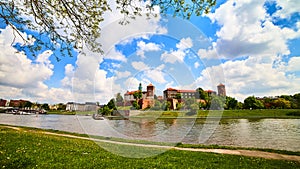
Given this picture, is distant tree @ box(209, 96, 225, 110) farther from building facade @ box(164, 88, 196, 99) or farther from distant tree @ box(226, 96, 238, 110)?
building facade @ box(164, 88, 196, 99)

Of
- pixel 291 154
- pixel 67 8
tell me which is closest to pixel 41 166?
pixel 67 8

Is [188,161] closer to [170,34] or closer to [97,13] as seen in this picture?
[170,34]

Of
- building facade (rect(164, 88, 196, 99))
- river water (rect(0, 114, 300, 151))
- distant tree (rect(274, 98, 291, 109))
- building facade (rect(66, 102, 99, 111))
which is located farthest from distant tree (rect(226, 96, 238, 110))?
building facade (rect(66, 102, 99, 111))

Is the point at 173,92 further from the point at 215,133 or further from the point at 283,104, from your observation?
the point at 283,104

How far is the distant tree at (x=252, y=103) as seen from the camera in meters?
84.0

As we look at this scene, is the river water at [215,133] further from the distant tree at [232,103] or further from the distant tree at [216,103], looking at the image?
the distant tree at [232,103]

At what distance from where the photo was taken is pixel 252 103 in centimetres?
8450

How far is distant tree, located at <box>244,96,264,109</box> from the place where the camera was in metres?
84.0

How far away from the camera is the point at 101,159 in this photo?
7.19 m

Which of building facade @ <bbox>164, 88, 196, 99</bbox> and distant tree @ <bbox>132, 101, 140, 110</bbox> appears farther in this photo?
distant tree @ <bbox>132, 101, 140, 110</bbox>

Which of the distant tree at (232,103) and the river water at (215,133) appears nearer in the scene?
the river water at (215,133)

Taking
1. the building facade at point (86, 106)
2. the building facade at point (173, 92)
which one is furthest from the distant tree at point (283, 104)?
the building facade at point (86, 106)

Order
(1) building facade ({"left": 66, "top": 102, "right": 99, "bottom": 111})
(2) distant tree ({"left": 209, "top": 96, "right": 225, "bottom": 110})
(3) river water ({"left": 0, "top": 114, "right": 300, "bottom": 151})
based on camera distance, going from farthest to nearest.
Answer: (2) distant tree ({"left": 209, "top": 96, "right": 225, "bottom": 110}), (3) river water ({"left": 0, "top": 114, "right": 300, "bottom": 151}), (1) building facade ({"left": 66, "top": 102, "right": 99, "bottom": 111})

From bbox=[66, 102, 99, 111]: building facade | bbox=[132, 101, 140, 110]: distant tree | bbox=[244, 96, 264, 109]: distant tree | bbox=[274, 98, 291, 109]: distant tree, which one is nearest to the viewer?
bbox=[66, 102, 99, 111]: building facade
